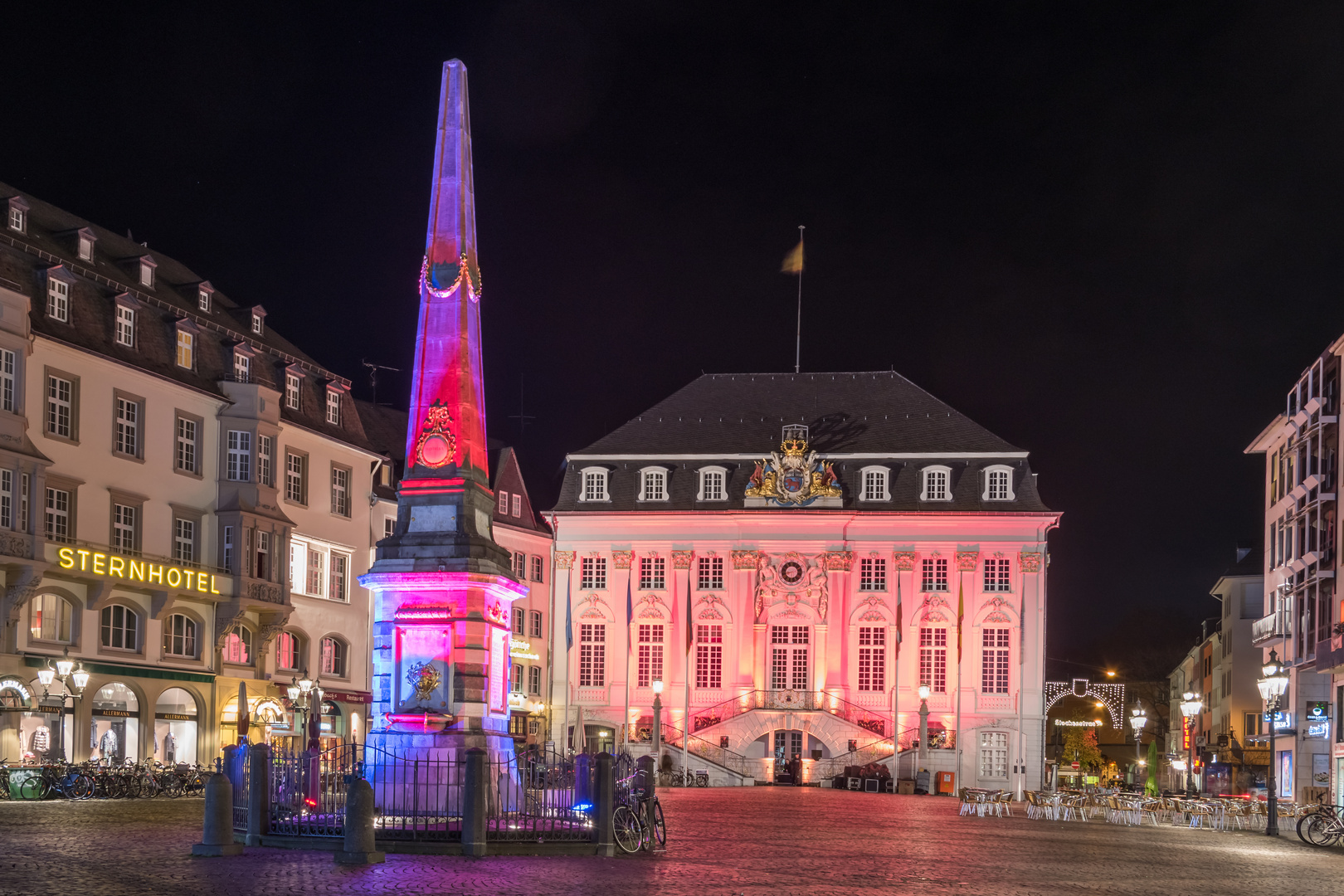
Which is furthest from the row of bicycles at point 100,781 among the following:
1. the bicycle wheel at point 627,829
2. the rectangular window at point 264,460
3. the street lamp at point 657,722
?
the street lamp at point 657,722

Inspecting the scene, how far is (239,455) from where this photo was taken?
5094 centimetres

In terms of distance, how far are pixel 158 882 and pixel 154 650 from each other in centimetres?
3029

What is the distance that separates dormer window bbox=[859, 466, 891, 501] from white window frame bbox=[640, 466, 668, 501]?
27.0ft

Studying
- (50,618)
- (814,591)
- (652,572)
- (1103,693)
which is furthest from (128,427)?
(1103,693)

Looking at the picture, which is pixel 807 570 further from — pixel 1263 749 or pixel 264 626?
pixel 264 626

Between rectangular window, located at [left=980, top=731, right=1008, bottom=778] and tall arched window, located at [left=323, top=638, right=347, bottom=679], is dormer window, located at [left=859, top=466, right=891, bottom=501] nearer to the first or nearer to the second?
rectangular window, located at [left=980, top=731, right=1008, bottom=778]

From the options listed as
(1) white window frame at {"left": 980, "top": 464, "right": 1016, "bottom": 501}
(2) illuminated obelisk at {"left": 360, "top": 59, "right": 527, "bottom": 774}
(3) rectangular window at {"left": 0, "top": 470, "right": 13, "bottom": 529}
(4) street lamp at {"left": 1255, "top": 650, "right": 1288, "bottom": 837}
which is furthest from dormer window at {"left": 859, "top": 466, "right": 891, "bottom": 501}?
(2) illuminated obelisk at {"left": 360, "top": 59, "right": 527, "bottom": 774}

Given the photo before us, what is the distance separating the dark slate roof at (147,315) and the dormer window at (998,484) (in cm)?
2648

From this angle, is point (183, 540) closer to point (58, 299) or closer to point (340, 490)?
point (58, 299)

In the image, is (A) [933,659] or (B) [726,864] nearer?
(B) [726,864]

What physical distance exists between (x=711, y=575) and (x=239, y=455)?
26.7 metres

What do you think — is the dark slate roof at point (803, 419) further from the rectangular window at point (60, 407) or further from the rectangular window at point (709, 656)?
the rectangular window at point (60, 407)

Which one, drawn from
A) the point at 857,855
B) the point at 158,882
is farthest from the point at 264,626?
the point at 158,882

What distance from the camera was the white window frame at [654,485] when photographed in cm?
7381
